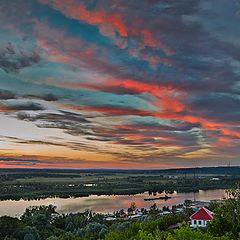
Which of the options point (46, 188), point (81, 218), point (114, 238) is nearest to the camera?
point (114, 238)

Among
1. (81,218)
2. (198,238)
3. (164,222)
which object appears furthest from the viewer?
(81,218)

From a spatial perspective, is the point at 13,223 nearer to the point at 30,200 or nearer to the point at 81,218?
the point at 81,218

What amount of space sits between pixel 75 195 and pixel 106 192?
11.4m

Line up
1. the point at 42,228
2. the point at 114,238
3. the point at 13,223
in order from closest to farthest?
the point at 114,238 → the point at 13,223 → the point at 42,228

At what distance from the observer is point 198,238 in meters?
11.2

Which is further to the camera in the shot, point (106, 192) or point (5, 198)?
point (106, 192)

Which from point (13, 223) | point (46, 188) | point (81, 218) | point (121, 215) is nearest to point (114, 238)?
point (13, 223)

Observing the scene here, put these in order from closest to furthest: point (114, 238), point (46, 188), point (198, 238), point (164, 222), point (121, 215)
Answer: point (198, 238) < point (114, 238) < point (164, 222) < point (121, 215) < point (46, 188)

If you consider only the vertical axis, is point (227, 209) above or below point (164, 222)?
above

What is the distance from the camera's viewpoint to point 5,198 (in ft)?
339

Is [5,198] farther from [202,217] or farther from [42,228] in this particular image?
[202,217]

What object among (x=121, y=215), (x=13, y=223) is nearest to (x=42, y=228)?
(x=13, y=223)

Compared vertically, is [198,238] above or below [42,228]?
above

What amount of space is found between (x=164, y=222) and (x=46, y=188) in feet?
330
